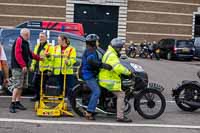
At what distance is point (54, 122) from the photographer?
1005 centimetres

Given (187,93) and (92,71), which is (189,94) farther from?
(92,71)

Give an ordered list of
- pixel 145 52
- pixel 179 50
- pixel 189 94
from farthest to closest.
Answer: pixel 145 52, pixel 179 50, pixel 189 94

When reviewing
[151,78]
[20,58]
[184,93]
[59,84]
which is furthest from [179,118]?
[151,78]

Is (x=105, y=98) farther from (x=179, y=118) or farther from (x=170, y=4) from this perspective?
(x=170, y=4)

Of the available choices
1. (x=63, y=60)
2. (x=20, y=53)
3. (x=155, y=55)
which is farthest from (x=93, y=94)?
(x=155, y=55)

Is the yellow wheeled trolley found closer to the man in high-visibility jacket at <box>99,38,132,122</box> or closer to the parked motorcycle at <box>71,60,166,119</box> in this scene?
the parked motorcycle at <box>71,60,166,119</box>

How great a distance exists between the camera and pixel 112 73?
33.8ft

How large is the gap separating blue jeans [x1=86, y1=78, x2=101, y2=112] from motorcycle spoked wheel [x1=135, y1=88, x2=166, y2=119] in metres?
0.90

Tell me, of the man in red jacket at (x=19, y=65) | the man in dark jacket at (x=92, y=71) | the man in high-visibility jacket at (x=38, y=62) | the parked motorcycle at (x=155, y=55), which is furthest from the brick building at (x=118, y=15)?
the man in dark jacket at (x=92, y=71)

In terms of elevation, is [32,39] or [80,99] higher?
[32,39]

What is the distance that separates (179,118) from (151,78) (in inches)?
372

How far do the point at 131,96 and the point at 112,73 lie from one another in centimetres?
85

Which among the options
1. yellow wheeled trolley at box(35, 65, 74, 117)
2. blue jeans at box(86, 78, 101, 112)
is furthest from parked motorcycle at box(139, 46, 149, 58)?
blue jeans at box(86, 78, 101, 112)

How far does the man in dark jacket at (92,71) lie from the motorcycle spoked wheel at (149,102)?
96 centimetres
